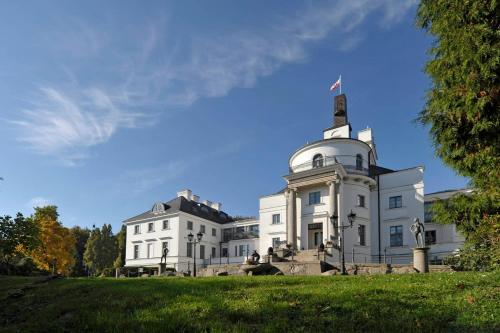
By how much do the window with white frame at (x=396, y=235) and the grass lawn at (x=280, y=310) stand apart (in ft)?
88.1

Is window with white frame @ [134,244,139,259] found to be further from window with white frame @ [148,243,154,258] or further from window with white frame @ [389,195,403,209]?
window with white frame @ [389,195,403,209]

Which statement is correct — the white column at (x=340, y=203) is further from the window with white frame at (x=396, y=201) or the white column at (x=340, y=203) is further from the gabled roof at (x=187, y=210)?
the gabled roof at (x=187, y=210)

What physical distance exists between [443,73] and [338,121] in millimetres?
34876

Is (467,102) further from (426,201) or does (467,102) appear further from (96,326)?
(426,201)

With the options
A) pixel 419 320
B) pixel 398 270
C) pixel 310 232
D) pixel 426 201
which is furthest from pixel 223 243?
pixel 419 320

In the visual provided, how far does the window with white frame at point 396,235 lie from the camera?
3605 cm

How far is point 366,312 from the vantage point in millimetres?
7188

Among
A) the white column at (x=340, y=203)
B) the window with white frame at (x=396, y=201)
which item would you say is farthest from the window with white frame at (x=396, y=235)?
the white column at (x=340, y=203)

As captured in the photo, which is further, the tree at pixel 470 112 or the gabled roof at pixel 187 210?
the gabled roof at pixel 187 210

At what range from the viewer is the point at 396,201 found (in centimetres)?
3719

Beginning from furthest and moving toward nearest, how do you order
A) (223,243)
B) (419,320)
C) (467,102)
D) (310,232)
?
(223,243)
(310,232)
(467,102)
(419,320)

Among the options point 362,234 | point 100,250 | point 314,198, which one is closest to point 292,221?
point 314,198

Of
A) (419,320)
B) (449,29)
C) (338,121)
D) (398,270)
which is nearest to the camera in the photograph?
(419,320)

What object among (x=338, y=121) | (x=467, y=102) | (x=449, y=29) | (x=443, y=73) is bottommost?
(x=467, y=102)
